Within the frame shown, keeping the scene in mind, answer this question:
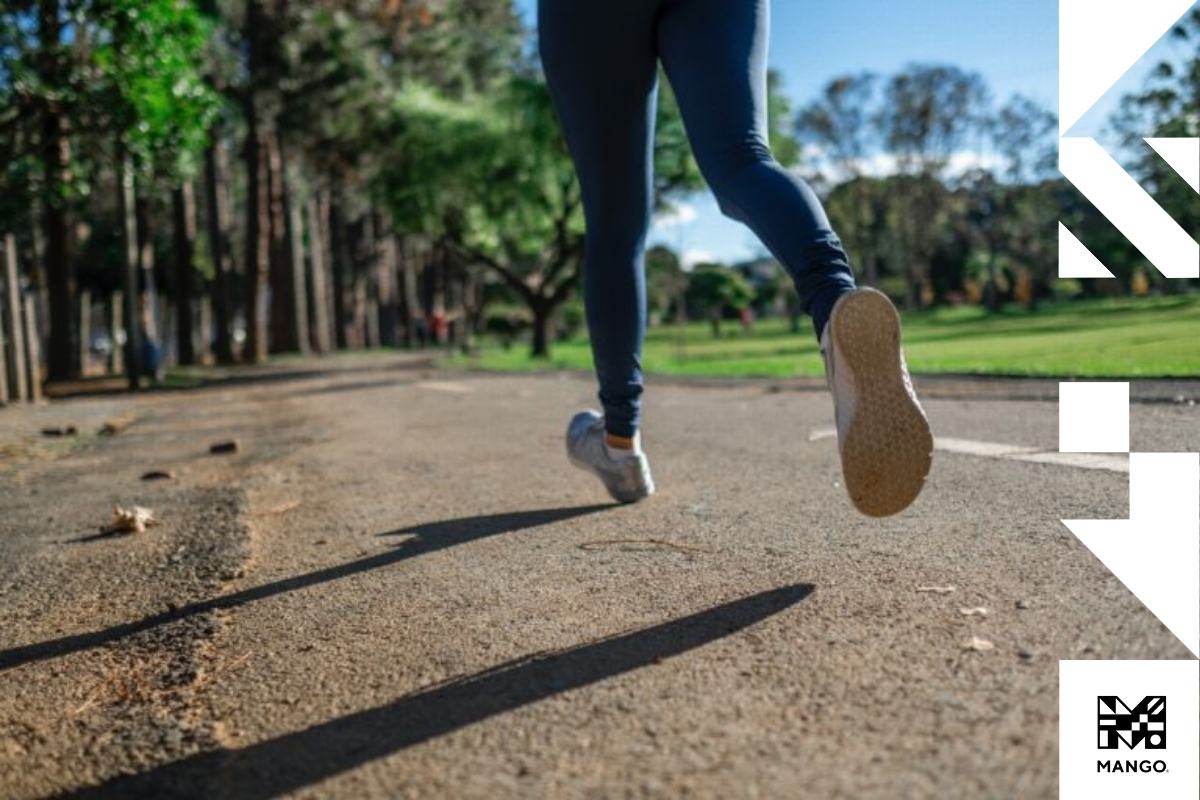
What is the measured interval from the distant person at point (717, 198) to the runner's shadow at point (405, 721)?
379mm

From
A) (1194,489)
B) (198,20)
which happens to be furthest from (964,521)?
(198,20)

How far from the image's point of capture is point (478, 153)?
24969mm

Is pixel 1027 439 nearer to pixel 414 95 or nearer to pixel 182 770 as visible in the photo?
pixel 182 770

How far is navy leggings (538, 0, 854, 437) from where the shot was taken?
2033 mm

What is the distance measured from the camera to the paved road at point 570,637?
1249mm

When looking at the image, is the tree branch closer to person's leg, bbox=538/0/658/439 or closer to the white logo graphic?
person's leg, bbox=538/0/658/439

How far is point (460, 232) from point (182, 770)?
2641cm

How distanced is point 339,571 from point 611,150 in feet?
3.99

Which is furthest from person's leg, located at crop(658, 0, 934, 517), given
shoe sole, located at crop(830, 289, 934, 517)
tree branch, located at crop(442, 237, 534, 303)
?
tree branch, located at crop(442, 237, 534, 303)

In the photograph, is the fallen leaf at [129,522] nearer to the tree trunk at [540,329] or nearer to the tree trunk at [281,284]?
the tree trunk at [540,329]

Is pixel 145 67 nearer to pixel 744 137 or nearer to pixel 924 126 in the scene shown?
pixel 744 137

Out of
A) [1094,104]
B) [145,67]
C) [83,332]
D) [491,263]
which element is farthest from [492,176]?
[1094,104]

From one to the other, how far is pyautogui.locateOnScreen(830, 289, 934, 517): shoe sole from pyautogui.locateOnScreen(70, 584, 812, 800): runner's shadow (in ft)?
0.95

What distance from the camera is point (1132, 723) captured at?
128 centimetres
